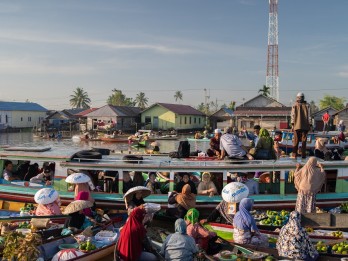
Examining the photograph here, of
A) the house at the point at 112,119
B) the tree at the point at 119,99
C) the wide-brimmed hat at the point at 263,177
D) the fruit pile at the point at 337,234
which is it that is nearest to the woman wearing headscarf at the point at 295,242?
the fruit pile at the point at 337,234

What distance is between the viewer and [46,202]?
8844 millimetres

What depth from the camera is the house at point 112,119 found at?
5384 cm

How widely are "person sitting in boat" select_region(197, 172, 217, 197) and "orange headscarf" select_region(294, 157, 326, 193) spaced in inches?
94.6

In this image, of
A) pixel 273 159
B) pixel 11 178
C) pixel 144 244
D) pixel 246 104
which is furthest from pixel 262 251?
pixel 246 104

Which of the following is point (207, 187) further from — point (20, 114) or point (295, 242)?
point (20, 114)

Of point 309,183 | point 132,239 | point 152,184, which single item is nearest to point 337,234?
point 309,183

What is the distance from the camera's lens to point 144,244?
632 centimetres

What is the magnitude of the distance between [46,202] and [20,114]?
195 ft

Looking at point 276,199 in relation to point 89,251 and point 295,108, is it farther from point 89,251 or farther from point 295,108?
point 89,251

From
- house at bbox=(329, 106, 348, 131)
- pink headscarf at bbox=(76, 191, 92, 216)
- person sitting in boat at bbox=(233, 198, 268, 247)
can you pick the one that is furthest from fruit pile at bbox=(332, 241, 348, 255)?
house at bbox=(329, 106, 348, 131)

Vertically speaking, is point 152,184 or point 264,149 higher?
point 264,149

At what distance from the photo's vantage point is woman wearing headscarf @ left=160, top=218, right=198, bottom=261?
594cm

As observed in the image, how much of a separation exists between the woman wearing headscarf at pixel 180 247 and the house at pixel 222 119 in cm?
4941

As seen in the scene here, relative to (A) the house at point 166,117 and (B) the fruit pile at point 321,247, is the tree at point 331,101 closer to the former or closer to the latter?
(A) the house at point 166,117
